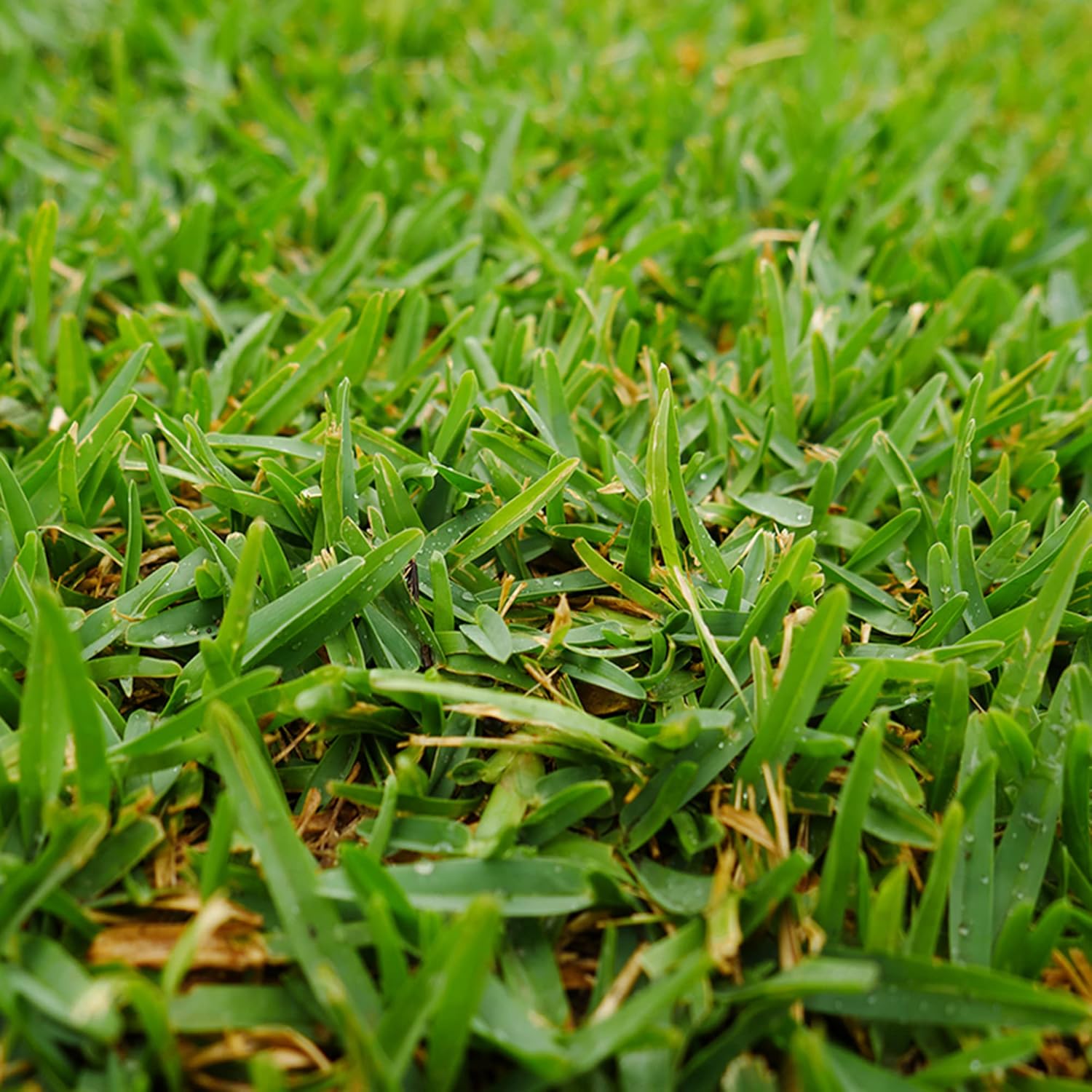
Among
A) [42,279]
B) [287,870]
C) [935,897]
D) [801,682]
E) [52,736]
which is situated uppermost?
[42,279]

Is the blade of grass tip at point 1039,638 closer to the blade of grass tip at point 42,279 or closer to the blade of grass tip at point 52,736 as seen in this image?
the blade of grass tip at point 52,736

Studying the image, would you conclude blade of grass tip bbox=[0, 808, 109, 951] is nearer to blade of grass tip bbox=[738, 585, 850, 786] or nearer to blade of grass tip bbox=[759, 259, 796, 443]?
blade of grass tip bbox=[738, 585, 850, 786]

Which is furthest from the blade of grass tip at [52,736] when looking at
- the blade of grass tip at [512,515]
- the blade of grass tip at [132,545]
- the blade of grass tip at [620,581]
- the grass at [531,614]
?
the blade of grass tip at [620,581]

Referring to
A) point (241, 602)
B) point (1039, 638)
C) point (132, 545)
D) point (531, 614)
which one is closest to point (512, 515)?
point (531, 614)

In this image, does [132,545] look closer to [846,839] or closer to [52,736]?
[52,736]

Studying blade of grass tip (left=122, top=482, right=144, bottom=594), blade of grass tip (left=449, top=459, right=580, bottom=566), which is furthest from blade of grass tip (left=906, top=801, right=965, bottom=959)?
blade of grass tip (left=122, top=482, right=144, bottom=594)
